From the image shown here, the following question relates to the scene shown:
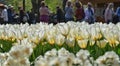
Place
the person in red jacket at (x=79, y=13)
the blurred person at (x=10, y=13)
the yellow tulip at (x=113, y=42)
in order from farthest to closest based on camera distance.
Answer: the blurred person at (x=10, y=13) < the person in red jacket at (x=79, y=13) < the yellow tulip at (x=113, y=42)

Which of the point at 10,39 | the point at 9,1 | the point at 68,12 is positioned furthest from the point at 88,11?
the point at 9,1

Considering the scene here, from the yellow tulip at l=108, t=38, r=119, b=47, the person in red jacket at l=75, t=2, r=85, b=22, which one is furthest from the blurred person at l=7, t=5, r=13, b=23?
the yellow tulip at l=108, t=38, r=119, b=47

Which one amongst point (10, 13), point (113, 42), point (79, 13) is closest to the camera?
point (113, 42)

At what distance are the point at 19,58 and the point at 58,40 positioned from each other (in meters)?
2.71

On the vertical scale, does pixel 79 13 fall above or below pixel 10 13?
above

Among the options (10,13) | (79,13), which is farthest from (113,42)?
(10,13)

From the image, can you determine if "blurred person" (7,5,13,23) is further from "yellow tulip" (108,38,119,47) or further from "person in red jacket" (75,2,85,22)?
"yellow tulip" (108,38,119,47)

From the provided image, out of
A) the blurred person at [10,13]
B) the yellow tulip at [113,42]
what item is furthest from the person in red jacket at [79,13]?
the yellow tulip at [113,42]

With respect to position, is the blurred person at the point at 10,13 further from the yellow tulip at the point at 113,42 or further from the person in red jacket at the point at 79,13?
the yellow tulip at the point at 113,42

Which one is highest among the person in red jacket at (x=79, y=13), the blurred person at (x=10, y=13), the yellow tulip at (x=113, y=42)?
the yellow tulip at (x=113, y=42)

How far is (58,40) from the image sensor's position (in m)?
5.29

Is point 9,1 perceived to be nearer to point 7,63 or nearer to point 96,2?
point 96,2

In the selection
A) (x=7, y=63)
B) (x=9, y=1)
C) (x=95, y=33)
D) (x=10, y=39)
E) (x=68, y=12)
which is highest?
(x=7, y=63)

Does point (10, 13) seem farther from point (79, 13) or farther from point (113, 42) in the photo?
point (113, 42)
